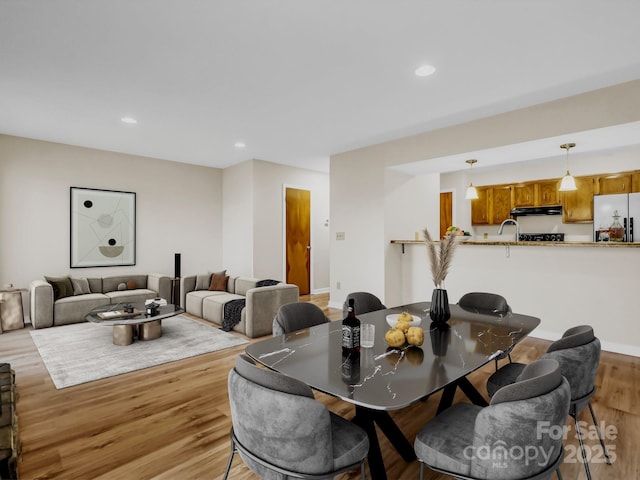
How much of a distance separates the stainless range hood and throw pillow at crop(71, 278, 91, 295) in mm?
7648

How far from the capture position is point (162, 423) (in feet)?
7.78

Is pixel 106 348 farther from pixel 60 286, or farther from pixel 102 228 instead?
pixel 102 228

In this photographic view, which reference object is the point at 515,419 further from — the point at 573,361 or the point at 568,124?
the point at 568,124

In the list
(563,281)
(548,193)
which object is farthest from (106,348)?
(548,193)

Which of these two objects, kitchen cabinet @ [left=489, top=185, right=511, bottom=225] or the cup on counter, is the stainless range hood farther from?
the cup on counter

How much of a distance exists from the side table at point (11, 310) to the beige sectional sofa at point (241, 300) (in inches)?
79.4

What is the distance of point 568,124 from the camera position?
11.7 feet

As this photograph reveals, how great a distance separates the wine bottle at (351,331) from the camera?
1678 mm

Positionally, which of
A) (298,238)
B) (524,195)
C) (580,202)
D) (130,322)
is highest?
(524,195)

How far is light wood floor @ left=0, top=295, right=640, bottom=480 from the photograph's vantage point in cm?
190

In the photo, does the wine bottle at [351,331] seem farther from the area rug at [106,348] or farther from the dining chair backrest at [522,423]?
the area rug at [106,348]

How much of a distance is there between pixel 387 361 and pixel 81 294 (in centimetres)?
525

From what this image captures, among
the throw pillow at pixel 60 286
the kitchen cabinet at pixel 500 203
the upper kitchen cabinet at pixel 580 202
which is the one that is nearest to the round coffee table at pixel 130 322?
the throw pillow at pixel 60 286

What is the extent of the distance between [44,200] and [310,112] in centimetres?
423
